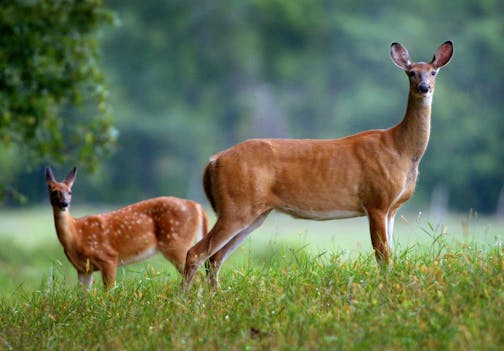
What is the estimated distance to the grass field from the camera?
5395 millimetres

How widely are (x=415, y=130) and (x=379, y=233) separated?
0.79 metres

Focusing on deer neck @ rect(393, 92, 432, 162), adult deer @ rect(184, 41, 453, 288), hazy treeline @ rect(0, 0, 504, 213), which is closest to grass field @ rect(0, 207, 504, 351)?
adult deer @ rect(184, 41, 453, 288)

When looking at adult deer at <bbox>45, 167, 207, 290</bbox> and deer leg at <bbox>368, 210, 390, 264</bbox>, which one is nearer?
deer leg at <bbox>368, 210, 390, 264</bbox>

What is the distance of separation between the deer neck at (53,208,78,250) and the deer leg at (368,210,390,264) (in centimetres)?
319

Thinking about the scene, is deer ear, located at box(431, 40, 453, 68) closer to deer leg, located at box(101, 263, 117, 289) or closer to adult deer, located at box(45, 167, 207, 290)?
adult deer, located at box(45, 167, 207, 290)

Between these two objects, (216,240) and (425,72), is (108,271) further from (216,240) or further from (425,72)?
(425,72)

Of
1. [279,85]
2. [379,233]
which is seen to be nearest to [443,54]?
[379,233]

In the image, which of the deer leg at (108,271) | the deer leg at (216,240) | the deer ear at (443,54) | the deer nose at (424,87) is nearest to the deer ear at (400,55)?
the deer ear at (443,54)

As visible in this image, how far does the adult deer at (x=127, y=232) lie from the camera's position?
9250 mm

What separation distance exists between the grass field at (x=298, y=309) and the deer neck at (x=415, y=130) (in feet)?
2.13

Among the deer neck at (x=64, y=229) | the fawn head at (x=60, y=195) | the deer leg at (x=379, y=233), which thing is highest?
the fawn head at (x=60, y=195)

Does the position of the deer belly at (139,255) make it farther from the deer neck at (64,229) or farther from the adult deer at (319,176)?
the adult deer at (319,176)

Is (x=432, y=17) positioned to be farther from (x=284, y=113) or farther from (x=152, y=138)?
(x=152, y=138)

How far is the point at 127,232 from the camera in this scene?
9.43 metres
